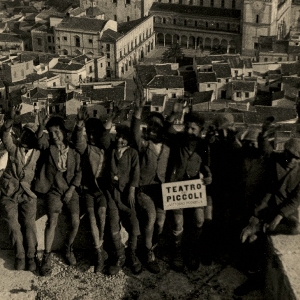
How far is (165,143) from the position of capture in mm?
4043

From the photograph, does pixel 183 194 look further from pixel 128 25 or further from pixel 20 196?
pixel 128 25

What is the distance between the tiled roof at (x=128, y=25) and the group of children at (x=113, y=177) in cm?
2480

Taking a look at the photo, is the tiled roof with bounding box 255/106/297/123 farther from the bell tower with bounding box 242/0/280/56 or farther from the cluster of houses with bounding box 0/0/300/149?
the bell tower with bounding box 242/0/280/56

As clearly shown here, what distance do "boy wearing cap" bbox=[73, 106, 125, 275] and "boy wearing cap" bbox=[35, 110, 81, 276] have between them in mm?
68

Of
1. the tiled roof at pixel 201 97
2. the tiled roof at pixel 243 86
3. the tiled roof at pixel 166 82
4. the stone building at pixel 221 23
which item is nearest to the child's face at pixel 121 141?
the tiled roof at pixel 201 97

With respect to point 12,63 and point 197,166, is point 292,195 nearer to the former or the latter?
point 197,166

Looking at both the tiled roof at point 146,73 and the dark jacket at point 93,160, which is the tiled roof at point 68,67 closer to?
the tiled roof at point 146,73

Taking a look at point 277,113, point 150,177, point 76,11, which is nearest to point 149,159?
point 150,177

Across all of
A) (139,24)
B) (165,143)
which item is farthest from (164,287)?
(139,24)

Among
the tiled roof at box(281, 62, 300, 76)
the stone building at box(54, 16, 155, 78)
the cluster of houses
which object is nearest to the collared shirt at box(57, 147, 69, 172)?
the cluster of houses

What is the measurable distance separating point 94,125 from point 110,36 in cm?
2330

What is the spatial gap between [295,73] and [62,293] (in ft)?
63.7

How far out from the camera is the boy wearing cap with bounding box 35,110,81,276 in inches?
159

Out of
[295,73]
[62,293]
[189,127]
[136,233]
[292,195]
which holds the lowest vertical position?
[295,73]
